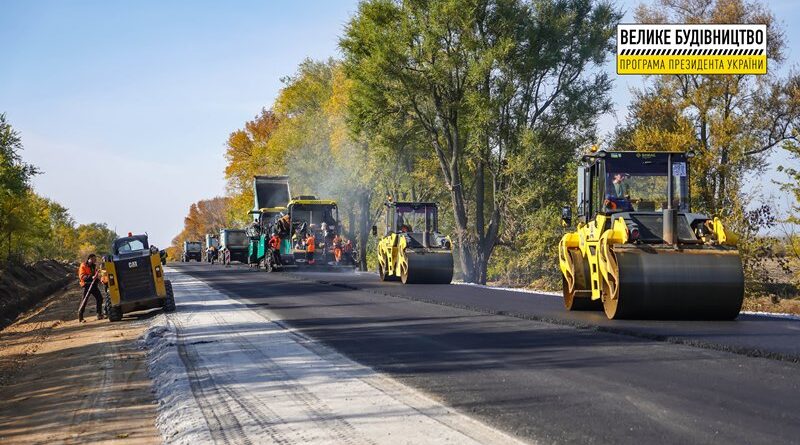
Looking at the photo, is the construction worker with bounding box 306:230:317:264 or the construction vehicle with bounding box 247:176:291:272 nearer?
the construction worker with bounding box 306:230:317:264

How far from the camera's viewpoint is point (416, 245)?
90.2ft

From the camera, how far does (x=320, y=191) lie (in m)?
57.1

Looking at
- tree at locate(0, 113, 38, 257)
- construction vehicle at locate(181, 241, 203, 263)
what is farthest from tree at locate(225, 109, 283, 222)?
tree at locate(0, 113, 38, 257)

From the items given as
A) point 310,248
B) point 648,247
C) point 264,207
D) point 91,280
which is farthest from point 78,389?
point 264,207

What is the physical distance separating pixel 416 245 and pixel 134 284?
921cm

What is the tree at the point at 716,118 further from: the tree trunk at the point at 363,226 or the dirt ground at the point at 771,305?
the tree trunk at the point at 363,226

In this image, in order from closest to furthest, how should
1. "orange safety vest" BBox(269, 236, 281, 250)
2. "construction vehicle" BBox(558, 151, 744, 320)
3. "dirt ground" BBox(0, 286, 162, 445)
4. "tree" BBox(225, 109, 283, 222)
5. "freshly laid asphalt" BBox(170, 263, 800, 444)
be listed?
"freshly laid asphalt" BBox(170, 263, 800, 444), "dirt ground" BBox(0, 286, 162, 445), "construction vehicle" BBox(558, 151, 744, 320), "orange safety vest" BBox(269, 236, 281, 250), "tree" BBox(225, 109, 283, 222)

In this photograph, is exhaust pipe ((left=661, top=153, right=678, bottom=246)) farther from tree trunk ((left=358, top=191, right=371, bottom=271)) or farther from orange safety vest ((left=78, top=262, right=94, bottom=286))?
tree trunk ((left=358, top=191, right=371, bottom=271))

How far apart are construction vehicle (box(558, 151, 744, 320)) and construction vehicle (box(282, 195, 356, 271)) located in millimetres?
27065

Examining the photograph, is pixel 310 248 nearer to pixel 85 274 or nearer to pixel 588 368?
pixel 85 274

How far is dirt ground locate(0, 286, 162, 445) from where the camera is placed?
27.3 ft

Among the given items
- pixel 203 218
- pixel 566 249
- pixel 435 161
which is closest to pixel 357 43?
pixel 435 161

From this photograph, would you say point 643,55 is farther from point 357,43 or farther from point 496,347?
point 496,347

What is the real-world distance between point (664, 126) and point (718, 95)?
7.88ft
